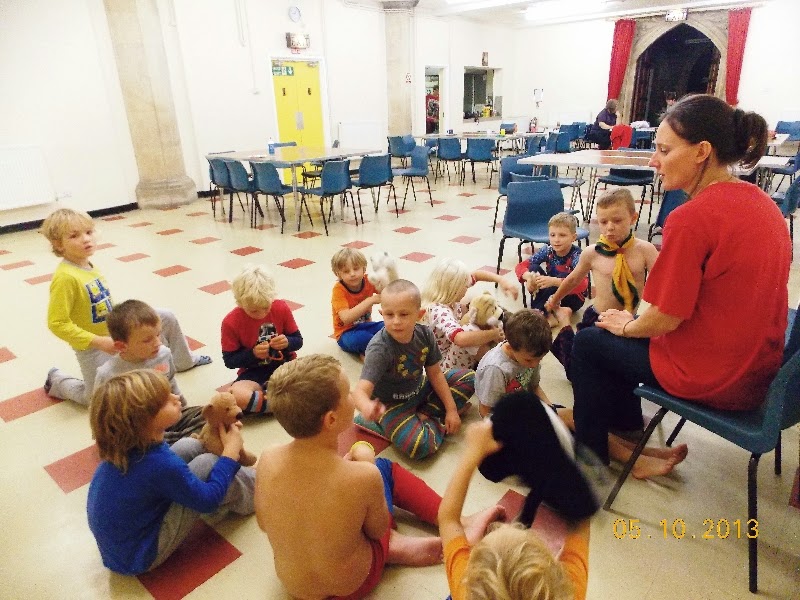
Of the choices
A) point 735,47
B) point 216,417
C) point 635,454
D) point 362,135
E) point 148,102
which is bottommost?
point 635,454

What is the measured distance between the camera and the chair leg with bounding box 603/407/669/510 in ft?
4.71

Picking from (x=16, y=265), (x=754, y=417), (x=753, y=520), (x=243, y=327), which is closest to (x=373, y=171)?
(x=16, y=265)

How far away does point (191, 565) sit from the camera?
142 cm

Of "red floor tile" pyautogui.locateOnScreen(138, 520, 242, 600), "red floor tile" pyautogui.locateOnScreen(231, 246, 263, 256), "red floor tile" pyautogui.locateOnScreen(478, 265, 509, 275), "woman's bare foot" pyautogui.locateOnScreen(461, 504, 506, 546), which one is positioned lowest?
"red floor tile" pyautogui.locateOnScreen(138, 520, 242, 600)

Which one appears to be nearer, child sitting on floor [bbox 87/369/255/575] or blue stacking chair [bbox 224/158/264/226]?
child sitting on floor [bbox 87/369/255/575]

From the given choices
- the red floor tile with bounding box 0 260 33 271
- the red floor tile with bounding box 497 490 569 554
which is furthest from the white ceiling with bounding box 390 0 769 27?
the red floor tile with bounding box 497 490 569 554

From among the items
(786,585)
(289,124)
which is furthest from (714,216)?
(289,124)

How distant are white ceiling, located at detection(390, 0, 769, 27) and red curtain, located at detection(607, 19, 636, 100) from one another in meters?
0.24

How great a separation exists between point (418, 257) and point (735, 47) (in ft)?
33.2

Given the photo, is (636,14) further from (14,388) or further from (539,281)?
(14,388)

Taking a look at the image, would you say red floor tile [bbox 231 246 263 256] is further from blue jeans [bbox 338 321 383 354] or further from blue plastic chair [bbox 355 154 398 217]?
blue jeans [bbox 338 321 383 354]

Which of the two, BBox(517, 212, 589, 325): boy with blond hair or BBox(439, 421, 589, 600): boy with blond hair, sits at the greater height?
BBox(439, 421, 589, 600): boy with blond hair

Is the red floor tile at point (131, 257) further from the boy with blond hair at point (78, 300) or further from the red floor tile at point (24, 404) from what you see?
the boy with blond hair at point (78, 300)
